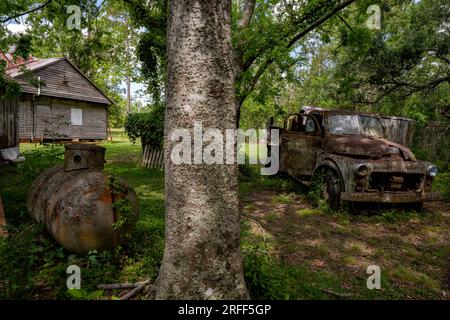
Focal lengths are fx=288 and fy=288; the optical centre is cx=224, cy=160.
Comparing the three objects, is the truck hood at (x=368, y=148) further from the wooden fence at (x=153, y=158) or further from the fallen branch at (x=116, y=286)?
the wooden fence at (x=153, y=158)

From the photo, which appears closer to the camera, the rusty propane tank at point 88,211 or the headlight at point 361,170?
the rusty propane tank at point 88,211

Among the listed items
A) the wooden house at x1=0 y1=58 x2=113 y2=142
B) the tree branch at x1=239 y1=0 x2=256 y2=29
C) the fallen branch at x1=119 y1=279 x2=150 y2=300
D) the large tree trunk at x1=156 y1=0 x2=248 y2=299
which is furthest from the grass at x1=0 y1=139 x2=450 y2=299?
the wooden house at x1=0 y1=58 x2=113 y2=142

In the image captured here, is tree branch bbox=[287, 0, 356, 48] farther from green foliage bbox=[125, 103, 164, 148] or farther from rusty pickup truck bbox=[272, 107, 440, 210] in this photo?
green foliage bbox=[125, 103, 164, 148]

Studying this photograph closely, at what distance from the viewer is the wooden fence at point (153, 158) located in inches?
408

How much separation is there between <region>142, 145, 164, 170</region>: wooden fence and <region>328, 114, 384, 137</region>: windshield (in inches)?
233

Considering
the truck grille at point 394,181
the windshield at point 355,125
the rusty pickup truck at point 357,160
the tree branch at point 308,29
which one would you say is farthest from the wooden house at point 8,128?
the truck grille at point 394,181

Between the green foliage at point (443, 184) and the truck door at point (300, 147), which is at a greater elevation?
the truck door at point (300, 147)

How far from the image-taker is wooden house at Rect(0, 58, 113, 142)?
17.8m

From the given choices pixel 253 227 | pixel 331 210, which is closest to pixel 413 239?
pixel 331 210

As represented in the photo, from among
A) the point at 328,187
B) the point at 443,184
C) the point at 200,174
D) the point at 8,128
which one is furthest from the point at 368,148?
the point at 8,128

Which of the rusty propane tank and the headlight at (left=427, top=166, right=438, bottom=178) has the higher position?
the headlight at (left=427, top=166, right=438, bottom=178)

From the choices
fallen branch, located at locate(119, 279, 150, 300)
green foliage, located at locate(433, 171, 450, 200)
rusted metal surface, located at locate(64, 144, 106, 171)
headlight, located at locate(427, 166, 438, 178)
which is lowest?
fallen branch, located at locate(119, 279, 150, 300)
